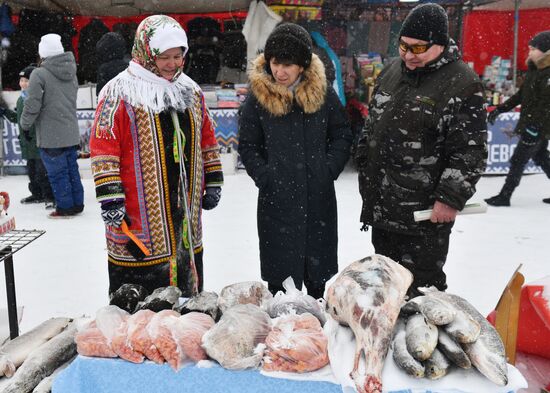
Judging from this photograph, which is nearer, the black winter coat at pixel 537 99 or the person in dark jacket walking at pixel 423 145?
the person in dark jacket walking at pixel 423 145

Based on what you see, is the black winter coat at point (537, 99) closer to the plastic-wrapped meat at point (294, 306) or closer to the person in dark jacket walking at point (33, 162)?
the plastic-wrapped meat at point (294, 306)

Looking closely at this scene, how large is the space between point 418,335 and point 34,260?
150 inches

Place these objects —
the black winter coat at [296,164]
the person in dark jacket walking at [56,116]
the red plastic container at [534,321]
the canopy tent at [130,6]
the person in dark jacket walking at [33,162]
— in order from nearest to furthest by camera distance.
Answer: the red plastic container at [534,321], the black winter coat at [296,164], the person in dark jacket walking at [56,116], the person in dark jacket walking at [33,162], the canopy tent at [130,6]

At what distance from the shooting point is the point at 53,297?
379 centimetres

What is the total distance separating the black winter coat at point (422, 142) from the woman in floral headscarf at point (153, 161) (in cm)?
85

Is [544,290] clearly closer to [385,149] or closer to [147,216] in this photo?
[385,149]

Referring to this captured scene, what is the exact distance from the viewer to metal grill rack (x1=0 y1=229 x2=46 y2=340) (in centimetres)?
247

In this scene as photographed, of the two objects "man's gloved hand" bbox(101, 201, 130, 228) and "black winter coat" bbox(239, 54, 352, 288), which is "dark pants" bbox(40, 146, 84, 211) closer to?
"black winter coat" bbox(239, 54, 352, 288)

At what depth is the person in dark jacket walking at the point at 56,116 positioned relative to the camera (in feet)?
17.9

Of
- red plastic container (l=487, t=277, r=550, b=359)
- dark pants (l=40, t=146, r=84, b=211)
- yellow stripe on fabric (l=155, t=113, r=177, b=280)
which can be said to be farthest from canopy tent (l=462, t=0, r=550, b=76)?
yellow stripe on fabric (l=155, t=113, r=177, b=280)

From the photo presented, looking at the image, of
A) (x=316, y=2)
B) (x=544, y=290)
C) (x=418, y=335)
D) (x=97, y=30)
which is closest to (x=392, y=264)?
(x=418, y=335)

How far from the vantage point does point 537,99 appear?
5879 mm

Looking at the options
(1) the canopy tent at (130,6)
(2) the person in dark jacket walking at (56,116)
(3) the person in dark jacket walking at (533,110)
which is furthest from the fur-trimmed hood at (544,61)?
(2) the person in dark jacket walking at (56,116)

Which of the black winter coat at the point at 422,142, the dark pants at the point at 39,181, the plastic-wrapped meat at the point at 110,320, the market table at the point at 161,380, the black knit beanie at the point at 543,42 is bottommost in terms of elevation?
the dark pants at the point at 39,181
